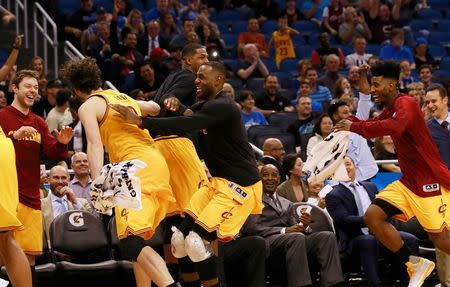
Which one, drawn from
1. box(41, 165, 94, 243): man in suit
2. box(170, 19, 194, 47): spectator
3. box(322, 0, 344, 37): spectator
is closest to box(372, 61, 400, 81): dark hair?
box(41, 165, 94, 243): man in suit

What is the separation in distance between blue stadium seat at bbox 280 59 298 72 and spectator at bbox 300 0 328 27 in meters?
1.75

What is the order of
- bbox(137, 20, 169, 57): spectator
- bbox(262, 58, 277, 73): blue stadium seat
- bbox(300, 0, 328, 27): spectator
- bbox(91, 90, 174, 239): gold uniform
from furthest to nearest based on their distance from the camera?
bbox(300, 0, 328, 27): spectator
bbox(262, 58, 277, 73): blue stadium seat
bbox(137, 20, 169, 57): spectator
bbox(91, 90, 174, 239): gold uniform

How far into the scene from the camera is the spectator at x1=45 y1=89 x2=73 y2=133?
14.4 m

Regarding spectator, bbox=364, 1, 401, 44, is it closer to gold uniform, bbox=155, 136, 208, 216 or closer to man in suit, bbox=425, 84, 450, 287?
man in suit, bbox=425, 84, 450, 287

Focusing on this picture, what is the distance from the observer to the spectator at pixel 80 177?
12.3 meters

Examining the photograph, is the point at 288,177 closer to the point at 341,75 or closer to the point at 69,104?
the point at 69,104

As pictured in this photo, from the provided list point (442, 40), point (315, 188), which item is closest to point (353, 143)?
point (315, 188)

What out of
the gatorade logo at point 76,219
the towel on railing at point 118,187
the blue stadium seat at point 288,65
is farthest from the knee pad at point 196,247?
the blue stadium seat at point 288,65

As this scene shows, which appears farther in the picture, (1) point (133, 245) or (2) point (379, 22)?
(2) point (379, 22)

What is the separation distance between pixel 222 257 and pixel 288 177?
242cm

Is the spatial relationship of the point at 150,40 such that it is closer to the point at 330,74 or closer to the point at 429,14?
the point at 330,74

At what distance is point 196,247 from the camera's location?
9.55 metres

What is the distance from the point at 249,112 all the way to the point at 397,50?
3921 millimetres

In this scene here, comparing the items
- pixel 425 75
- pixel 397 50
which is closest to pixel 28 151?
pixel 425 75
